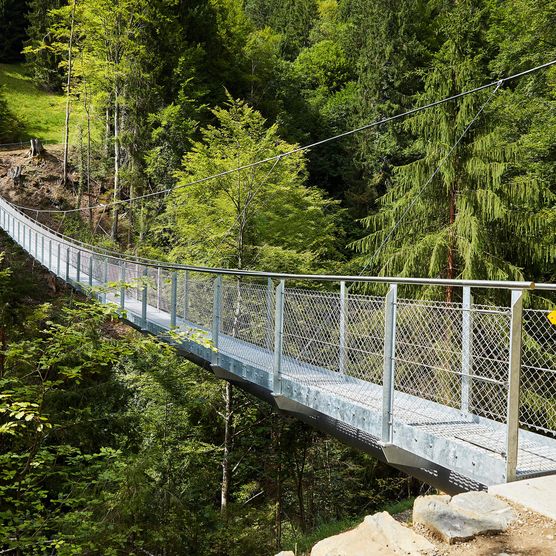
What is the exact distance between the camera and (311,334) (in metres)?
3.59

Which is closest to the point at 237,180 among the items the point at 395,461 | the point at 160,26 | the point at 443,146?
the point at 443,146

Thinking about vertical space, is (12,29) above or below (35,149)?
above

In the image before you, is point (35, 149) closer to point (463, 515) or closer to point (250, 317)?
point (250, 317)

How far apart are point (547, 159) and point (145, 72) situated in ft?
42.9

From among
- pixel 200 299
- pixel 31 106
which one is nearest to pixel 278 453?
pixel 200 299

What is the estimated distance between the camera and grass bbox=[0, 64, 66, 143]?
24.7 meters

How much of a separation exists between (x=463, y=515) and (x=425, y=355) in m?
1.03

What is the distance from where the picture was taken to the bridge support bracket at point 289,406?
143 inches

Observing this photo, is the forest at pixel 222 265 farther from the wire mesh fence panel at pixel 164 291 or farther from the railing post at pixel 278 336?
the railing post at pixel 278 336

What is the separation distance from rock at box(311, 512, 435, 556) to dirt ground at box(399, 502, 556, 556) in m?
0.06

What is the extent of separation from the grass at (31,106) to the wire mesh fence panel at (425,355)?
22754 mm

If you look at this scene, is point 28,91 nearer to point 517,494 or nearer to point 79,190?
point 79,190

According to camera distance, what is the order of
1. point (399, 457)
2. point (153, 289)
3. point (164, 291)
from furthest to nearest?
point (153, 289) → point (164, 291) → point (399, 457)

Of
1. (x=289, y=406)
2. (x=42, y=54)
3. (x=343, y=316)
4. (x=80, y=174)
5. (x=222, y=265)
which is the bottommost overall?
(x=289, y=406)
